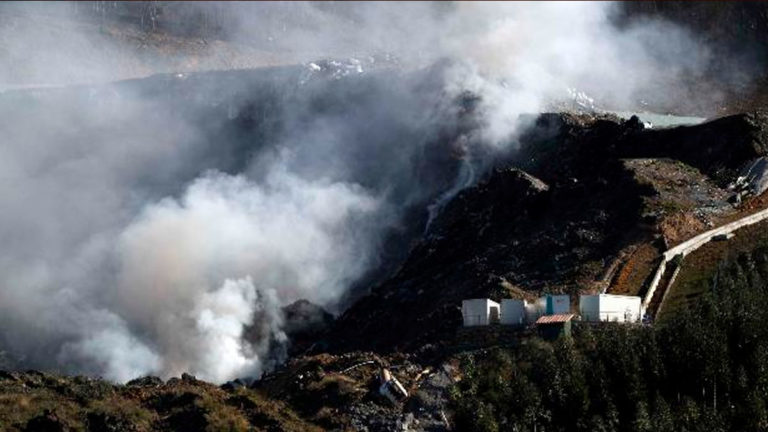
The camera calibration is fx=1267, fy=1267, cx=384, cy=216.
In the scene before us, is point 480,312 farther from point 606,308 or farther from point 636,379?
point 636,379

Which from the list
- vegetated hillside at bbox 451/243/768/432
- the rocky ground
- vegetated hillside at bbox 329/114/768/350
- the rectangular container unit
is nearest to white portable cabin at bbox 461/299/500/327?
vegetated hillside at bbox 329/114/768/350

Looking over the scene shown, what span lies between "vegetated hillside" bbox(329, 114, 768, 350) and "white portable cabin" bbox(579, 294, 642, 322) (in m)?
4.52

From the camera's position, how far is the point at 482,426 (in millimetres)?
58438

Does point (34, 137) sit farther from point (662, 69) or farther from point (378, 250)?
point (662, 69)

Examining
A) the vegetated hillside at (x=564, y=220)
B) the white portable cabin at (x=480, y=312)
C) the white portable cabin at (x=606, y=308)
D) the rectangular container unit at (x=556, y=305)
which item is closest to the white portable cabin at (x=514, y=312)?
the white portable cabin at (x=480, y=312)

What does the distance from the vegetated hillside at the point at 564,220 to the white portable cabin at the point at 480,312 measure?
3.86 ft

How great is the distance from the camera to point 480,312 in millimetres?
73562

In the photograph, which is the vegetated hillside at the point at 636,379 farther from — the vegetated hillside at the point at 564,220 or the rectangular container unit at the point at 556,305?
the vegetated hillside at the point at 564,220

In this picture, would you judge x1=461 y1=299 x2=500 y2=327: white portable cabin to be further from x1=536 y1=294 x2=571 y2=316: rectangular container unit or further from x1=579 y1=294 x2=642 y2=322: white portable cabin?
x1=579 y1=294 x2=642 y2=322: white portable cabin

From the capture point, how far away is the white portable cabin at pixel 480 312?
73306mm

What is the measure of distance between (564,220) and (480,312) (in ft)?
56.6

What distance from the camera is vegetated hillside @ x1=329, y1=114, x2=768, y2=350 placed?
79.4 metres

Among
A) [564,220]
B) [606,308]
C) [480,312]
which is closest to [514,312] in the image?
[480,312]

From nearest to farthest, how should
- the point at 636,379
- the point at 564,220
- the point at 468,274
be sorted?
the point at 636,379
the point at 468,274
the point at 564,220
